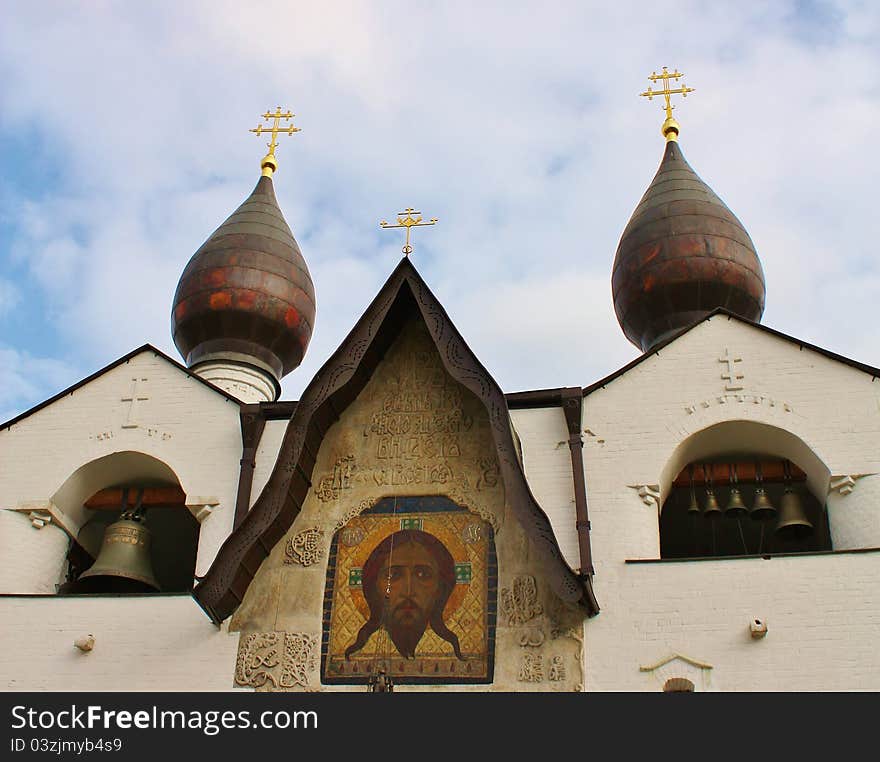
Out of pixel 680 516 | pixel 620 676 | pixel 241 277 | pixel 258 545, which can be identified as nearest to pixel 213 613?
pixel 258 545

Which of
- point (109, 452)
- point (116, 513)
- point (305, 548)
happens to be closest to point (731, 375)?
point (305, 548)

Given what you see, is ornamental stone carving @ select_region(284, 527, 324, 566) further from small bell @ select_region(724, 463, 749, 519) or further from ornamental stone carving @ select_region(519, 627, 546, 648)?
small bell @ select_region(724, 463, 749, 519)

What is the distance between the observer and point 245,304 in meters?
14.0

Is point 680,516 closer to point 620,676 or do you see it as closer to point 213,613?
point 620,676

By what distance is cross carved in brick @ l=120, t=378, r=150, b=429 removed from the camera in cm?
1116

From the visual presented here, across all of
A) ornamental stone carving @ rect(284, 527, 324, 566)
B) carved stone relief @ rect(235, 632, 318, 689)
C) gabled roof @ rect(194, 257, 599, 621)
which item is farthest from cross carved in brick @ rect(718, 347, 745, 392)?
carved stone relief @ rect(235, 632, 318, 689)

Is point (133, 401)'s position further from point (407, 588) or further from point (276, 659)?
point (407, 588)

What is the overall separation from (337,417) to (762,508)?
358 cm

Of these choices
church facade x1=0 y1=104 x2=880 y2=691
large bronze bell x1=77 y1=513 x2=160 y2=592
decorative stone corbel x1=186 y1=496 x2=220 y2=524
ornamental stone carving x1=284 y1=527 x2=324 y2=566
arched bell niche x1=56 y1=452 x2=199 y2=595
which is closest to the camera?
church facade x1=0 y1=104 x2=880 y2=691

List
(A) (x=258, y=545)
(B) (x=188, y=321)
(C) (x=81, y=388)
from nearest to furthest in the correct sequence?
(A) (x=258, y=545), (C) (x=81, y=388), (B) (x=188, y=321)

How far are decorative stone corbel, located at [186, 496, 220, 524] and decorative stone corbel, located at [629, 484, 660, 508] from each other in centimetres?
342

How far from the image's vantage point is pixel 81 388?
1152cm

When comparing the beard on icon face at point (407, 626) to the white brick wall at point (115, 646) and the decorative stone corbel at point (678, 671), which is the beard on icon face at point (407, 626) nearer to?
the white brick wall at point (115, 646)

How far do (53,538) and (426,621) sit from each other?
3.55m
